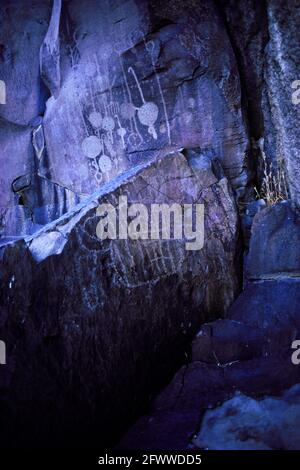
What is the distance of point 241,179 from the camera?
429cm

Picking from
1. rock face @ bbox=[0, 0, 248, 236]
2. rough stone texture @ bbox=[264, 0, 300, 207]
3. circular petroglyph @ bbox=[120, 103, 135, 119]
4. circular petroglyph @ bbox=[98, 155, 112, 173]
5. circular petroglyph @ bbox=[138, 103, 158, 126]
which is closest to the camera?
rough stone texture @ bbox=[264, 0, 300, 207]

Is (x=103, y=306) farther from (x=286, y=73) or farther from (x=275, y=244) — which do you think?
(x=286, y=73)

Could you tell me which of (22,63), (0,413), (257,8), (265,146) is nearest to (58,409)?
(0,413)

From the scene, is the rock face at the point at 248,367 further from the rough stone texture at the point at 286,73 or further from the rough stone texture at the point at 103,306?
the rough stone texture at the point at 286,73

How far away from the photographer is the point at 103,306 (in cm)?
296

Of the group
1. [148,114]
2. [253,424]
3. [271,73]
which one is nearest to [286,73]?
[271,73]

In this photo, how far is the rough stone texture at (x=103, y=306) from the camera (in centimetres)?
256

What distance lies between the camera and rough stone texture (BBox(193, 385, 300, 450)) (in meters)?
2.39

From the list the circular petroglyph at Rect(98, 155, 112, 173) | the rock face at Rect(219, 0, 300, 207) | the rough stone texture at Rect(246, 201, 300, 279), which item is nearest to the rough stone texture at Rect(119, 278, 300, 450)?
the rough stone texture at Rect(246, 201, 300, 279)

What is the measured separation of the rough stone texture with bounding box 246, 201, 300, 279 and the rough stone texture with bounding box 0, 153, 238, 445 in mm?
198

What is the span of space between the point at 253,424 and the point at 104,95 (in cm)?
→ 404

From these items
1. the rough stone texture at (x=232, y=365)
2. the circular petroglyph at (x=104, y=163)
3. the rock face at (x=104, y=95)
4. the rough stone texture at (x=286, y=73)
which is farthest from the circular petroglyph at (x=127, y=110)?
the rough stone texture at (x=232, y=365)

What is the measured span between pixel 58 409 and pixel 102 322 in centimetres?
64

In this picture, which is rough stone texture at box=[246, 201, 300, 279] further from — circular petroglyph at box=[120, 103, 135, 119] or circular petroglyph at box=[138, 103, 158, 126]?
circular petroglyph at box=[120, 103, 135, 119]
